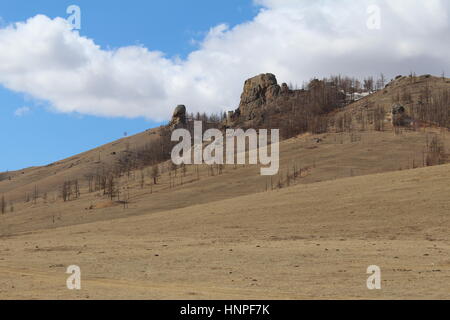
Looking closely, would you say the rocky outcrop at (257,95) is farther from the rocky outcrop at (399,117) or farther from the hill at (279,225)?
the rocky outcrop at (399,117)

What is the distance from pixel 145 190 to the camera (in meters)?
68.9

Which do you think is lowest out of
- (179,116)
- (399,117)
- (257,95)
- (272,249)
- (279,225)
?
(272,249)

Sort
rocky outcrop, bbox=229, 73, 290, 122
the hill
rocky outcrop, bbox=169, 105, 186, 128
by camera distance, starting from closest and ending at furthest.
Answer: the hill → rocky outcrop, bbox=229, 73, 290, 122 → rocky outcrop, bbox=169, 105, 186, 128

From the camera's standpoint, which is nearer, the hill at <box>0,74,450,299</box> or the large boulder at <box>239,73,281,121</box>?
the hill at <box>0,74,450,299</box>

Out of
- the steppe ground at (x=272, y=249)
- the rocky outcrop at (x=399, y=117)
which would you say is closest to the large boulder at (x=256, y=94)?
the rocky outcrop at (x=399, y=117)

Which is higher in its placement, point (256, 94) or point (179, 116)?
Result: point (256, 94)

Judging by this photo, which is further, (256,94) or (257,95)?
(256,94)

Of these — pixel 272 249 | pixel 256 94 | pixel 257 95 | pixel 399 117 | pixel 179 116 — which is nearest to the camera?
pixel 272 249

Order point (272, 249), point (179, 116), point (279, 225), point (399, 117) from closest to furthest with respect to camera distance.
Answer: point (272, 249) → point (279, 225) → point (399, 117) → point (179, 116)

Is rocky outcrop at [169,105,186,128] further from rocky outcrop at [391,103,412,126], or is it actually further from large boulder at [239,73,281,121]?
rocky outcrop at [391,103,412,126]

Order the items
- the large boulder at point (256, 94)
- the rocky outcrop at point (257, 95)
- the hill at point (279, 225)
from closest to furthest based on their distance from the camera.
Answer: the hill at point (279, 225), the rocky outcrop at point (257, 95), the large boulder at point (256, 94)

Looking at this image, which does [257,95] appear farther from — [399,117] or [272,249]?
[272,249]

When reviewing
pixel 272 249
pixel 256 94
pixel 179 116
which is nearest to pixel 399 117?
pixel 256 94

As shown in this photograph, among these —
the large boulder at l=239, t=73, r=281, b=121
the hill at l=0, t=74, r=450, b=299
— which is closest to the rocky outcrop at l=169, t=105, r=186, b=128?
the large boulder at l=239, t=73, r=281, b=121
